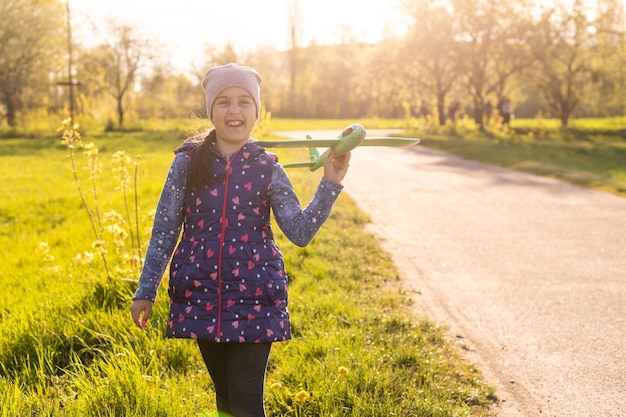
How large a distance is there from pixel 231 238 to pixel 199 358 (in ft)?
5.07

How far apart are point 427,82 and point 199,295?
105 ft

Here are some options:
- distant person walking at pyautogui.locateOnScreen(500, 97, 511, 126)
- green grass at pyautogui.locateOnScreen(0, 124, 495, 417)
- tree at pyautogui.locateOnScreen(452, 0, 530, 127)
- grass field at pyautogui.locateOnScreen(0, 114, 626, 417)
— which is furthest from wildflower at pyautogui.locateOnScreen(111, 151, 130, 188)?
distant person walking at pyautogui.locateOnScreen(500, 97, 511, 126)

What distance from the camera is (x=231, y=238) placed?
7.95 ft

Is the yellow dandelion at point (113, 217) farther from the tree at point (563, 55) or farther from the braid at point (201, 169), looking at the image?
the tree at point (563, 55)

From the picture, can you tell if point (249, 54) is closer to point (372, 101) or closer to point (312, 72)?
point (372, 101)

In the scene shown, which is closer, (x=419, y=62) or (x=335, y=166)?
(x=335, y=166)

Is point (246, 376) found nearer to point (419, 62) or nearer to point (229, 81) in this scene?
point (229, 81)

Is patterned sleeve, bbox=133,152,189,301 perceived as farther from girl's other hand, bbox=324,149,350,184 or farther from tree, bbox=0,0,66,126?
tree, bbox=0,0,66,126

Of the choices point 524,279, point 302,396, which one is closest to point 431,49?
point 524,279

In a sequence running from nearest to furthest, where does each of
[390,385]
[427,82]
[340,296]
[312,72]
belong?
[390,385]
[340,296]
[427,82]
[312,72]

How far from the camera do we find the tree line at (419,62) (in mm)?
29703

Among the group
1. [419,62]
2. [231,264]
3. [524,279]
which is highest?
[419,62]

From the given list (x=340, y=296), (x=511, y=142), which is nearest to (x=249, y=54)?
(x=511, y=142)

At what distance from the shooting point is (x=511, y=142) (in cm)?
2450
